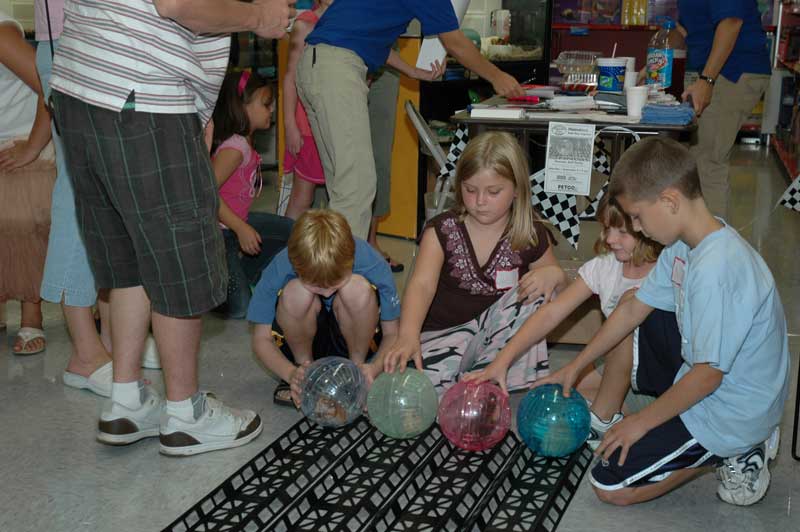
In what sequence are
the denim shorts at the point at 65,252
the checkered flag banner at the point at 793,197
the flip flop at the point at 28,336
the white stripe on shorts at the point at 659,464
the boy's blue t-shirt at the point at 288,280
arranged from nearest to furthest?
the white stripe on shorts at the point at 659,464, the boy's blue t-shirt at the point at 288,280, the denim shorts at the point at 65,252, the checkered flag banner at the point at 793,197, the flip flop at the point at 28,336

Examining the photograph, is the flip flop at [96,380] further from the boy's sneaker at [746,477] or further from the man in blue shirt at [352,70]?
the boy's sneaker at [746,477]

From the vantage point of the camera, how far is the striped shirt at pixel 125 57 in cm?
196

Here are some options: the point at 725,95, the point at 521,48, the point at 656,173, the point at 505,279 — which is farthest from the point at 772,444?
the point at 521,48

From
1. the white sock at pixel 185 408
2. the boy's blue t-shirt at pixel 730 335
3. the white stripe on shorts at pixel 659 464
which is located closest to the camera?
the boy's blue t-shirt at pixel 730 335

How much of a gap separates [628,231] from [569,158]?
60cm

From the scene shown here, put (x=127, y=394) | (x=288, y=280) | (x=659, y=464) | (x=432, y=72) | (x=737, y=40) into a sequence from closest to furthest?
(x=659, y=464), (x=127, y=394), (x=288, y=280), (x=432, y=72), (x=737, y=40)

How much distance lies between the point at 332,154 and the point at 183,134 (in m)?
1.17

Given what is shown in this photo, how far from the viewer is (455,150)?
126 inches

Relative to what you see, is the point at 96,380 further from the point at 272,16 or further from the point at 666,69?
the point at 666,69

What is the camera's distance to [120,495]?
2131 mm

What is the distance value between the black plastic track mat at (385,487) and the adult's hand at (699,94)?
182cm

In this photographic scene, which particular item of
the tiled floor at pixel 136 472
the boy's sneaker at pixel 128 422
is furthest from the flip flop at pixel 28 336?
the boy's sneaker at pixel 128 422

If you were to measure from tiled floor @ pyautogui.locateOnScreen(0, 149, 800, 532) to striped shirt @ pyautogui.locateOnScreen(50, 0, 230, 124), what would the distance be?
92cm

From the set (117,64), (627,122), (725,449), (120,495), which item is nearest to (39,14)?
(117,64)
